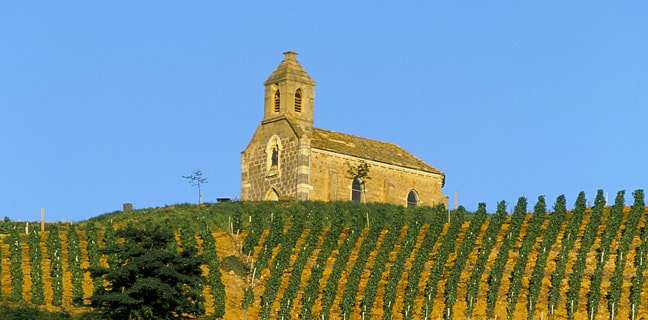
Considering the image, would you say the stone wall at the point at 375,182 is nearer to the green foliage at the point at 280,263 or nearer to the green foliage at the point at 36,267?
the green foliage at the point at 280,263

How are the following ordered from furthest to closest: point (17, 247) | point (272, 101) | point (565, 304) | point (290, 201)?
point (272, 101), point (290, 201), point (17, 247), point (565, 304)

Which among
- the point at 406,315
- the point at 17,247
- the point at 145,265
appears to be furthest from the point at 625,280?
the point at 17,247

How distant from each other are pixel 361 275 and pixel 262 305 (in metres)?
3.83

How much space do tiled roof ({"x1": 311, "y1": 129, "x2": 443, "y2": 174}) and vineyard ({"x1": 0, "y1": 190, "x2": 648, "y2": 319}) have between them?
9152 millimetres

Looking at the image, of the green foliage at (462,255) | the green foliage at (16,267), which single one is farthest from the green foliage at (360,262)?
the green foliage at (16,267)

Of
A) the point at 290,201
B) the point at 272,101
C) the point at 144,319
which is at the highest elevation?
the point at 272,101

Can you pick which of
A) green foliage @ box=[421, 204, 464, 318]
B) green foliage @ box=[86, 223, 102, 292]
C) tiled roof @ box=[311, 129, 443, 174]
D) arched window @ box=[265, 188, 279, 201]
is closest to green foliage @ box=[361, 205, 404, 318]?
green foliage @ box=[421, 204, 464, 318]

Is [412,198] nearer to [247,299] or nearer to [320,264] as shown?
[320,264]

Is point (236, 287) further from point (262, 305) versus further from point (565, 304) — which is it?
point (565, 304)

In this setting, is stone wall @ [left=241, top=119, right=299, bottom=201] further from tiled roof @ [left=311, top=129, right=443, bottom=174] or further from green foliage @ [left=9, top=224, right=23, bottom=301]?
green foliage @ [left=9, top=224, right=23, bottom=301]

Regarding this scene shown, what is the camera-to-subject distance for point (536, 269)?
5722cm

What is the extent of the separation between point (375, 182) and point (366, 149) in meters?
1.88

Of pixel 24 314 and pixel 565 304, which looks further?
pixel 565 304

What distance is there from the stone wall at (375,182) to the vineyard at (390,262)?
7.64 m
